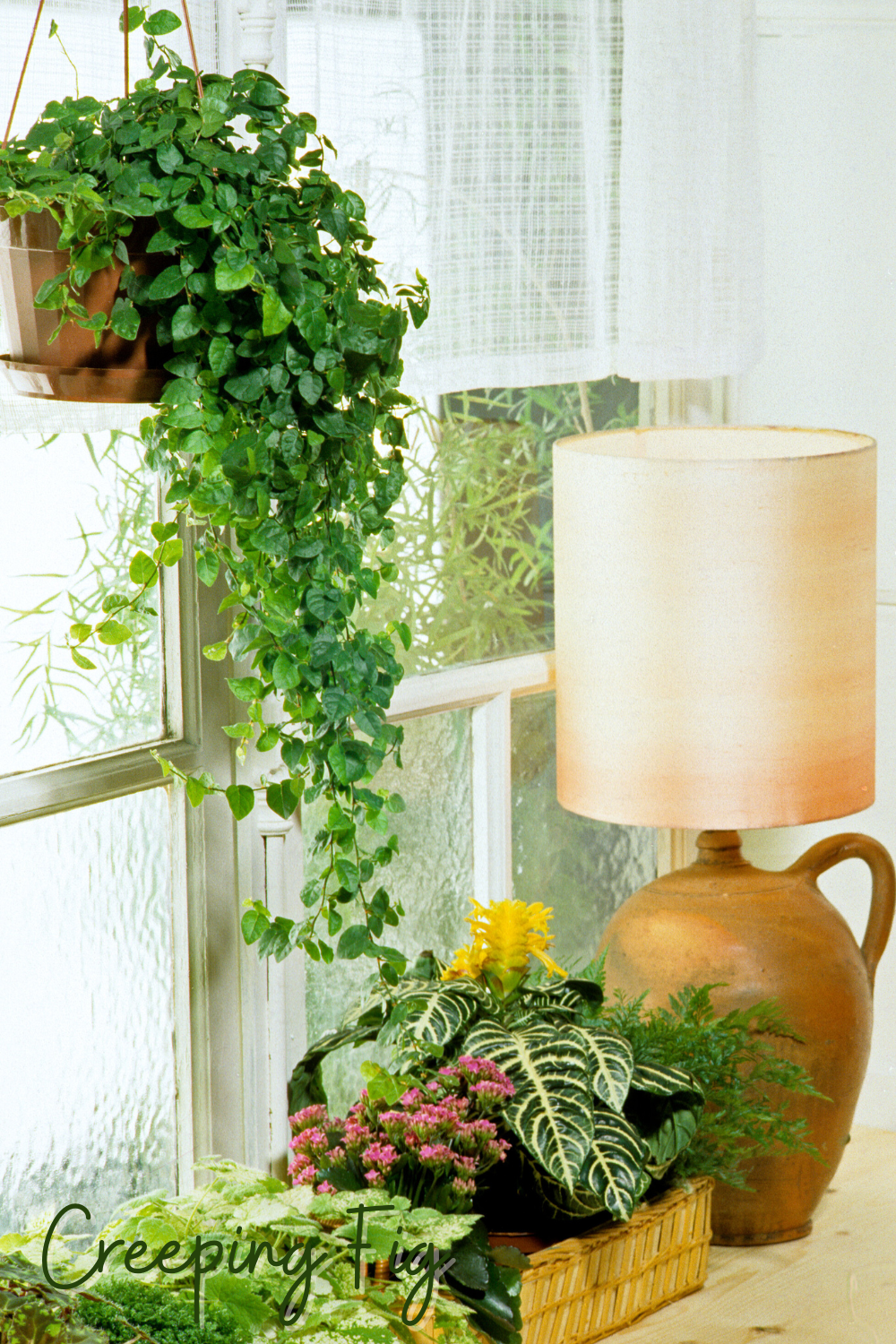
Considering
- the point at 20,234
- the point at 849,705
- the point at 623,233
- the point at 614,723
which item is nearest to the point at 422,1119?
the point at 614,723

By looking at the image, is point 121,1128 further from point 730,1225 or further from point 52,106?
point 52,106

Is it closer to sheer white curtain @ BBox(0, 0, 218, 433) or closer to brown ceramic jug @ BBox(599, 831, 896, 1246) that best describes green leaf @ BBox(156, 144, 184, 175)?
sheer white curtain @ BBox(0, 0, 218, 433)

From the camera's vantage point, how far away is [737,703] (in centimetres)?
148

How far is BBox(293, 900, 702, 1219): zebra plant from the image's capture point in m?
1.26

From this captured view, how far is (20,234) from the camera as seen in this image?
3.01 feet

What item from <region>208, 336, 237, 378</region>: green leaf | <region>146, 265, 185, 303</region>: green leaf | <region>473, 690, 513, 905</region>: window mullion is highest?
<region>146, 265, 185, 303</region>: green leaf

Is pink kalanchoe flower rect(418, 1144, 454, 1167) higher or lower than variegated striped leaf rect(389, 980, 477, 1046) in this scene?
lower

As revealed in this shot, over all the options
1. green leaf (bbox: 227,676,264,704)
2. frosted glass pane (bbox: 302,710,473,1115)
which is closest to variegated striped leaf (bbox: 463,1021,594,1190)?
frosted glass pane (bbox: 302,710,473,1115)

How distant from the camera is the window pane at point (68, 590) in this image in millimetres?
1225

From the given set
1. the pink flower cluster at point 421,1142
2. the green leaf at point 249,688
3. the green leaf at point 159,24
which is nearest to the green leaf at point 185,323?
the green leaf at point 159,24

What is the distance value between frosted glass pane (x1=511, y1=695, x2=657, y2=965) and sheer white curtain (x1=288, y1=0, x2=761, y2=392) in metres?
0.42

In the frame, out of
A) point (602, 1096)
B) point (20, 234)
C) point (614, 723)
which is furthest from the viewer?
point (614, 723)

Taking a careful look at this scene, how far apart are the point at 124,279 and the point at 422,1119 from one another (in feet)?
2.28

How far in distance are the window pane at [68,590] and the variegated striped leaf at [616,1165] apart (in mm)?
523
